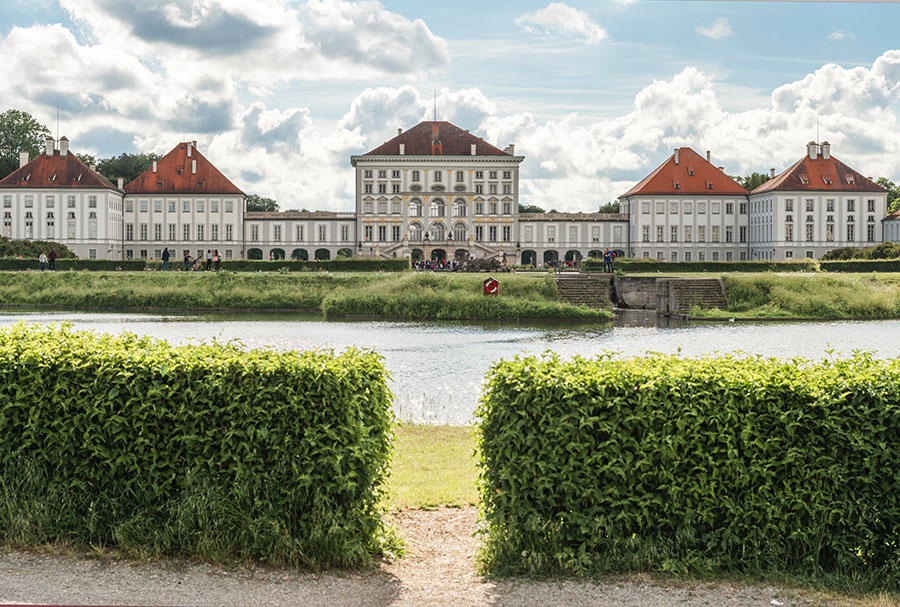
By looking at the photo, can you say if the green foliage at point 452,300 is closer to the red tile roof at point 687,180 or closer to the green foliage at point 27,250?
the green foliage at point 27,250

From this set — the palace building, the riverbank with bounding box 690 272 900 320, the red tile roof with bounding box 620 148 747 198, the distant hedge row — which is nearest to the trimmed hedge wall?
the riverbank with bounding box 690 272 900 320

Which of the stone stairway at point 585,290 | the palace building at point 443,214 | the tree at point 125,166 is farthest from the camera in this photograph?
the tree at point 125,166

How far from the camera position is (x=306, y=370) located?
190 inches

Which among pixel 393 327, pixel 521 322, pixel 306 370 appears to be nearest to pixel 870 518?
pixel 306 370

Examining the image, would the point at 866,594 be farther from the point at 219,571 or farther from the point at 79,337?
the point at 79,337

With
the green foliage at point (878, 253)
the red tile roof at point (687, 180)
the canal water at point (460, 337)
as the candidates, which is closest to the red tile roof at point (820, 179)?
the red tile roof at point (687, 180)

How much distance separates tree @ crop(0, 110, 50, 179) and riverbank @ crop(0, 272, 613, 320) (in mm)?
46080

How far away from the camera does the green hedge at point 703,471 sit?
4.64 metres

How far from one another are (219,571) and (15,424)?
4.86 ft

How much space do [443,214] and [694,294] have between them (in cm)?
4527

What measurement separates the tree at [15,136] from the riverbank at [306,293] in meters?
46.1

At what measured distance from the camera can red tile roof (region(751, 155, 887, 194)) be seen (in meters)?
73.4

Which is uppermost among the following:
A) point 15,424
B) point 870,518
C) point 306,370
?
point 306,370

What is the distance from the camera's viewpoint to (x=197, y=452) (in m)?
4.94
